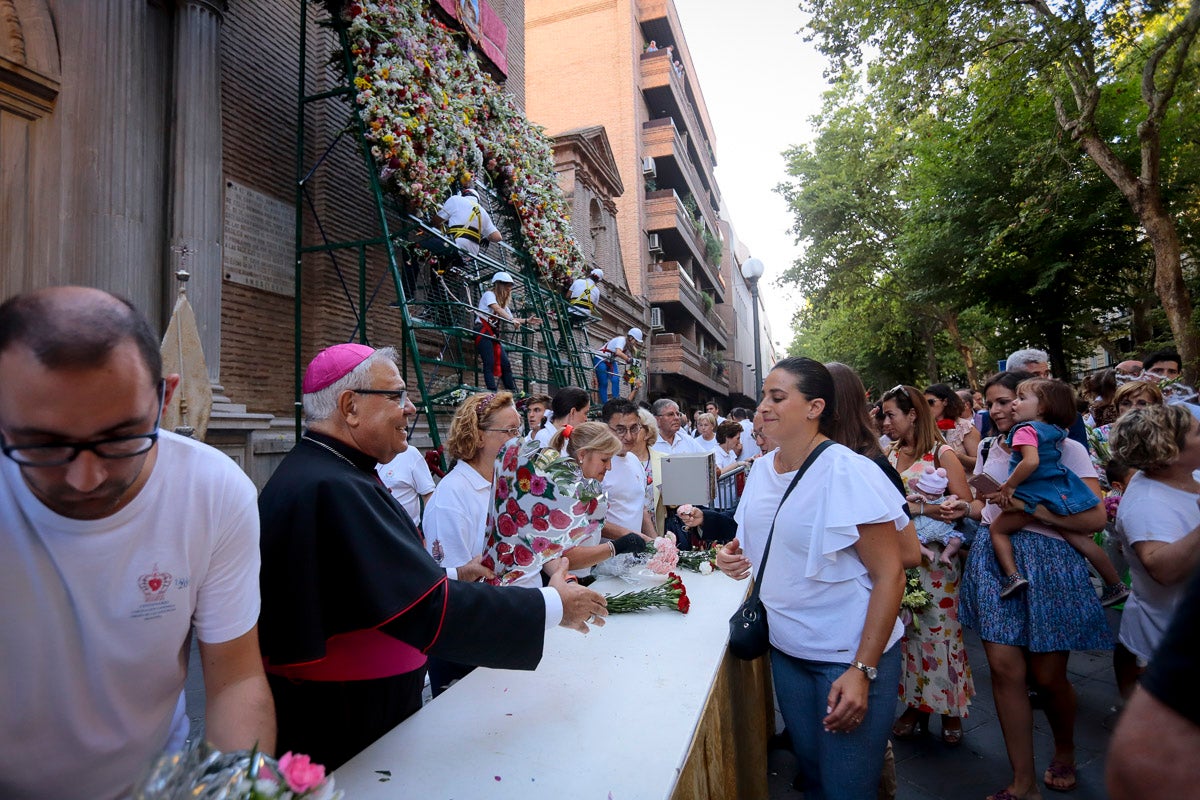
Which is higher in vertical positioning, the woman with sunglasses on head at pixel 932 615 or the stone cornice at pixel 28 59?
the stone cornice at pixel 28 59

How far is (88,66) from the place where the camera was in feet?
18.7

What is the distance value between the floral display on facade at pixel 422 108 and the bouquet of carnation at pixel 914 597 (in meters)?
6.86

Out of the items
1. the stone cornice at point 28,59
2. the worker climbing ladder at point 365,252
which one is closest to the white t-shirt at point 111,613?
the stone cornice at point 28,59

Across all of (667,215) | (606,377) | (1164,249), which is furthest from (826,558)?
(667,215)

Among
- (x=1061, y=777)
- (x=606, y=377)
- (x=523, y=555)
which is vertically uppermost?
(x=606, y=377)

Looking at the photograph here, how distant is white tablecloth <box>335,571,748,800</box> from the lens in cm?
174

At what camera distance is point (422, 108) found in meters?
8.16

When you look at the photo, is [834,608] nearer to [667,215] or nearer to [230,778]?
[230,778]

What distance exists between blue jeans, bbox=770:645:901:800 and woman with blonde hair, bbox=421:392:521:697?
1.67 metres

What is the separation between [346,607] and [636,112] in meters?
25.3

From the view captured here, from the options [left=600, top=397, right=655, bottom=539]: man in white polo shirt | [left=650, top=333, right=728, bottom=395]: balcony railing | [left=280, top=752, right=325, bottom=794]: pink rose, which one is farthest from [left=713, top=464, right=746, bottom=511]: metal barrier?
[left=650, top=333, right=728, bottom=395]: balcony railing

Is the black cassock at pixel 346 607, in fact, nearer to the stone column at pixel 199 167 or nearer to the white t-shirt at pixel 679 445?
the stone column at pixel 199 167

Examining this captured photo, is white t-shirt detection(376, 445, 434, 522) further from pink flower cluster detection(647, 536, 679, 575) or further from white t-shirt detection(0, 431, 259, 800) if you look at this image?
white t-shirt detection(0, 431, 259, 800)

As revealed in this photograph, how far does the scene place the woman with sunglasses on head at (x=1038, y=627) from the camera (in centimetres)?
323
